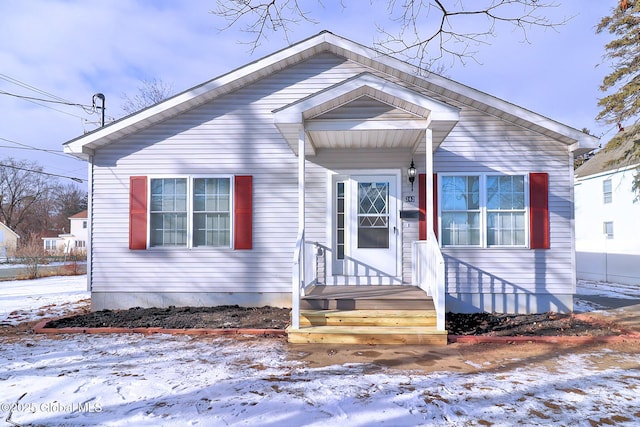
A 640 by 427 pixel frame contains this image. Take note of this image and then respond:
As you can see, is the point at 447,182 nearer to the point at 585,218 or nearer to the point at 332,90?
the point at 332,90

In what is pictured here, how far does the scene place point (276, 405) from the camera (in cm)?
319

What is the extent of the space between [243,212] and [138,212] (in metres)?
1.88

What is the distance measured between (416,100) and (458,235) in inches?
107

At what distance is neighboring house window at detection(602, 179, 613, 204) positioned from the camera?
15.5m

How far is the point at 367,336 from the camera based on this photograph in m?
5.07

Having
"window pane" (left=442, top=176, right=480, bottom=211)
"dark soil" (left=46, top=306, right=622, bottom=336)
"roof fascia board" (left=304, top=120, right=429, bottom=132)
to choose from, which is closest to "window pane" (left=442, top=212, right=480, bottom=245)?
"window pane" (left=442, top=176, right=480, bottom=211)

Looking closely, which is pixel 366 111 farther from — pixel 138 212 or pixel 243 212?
pixel 138 212

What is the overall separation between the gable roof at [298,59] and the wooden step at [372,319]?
3.68 m

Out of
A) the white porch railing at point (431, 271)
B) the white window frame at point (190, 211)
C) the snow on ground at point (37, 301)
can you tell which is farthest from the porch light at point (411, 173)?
the snow on ground at point (37, 301)

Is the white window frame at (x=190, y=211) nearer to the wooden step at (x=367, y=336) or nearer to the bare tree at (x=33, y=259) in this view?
the wooden step at (x=367, y=336)

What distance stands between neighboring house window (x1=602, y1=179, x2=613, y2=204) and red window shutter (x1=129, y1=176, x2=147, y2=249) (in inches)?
654

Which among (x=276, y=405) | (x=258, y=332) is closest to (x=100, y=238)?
(x=258, y=332)

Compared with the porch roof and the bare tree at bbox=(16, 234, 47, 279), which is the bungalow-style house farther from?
the bare tree at bbox=(16, 234, 47, 279)

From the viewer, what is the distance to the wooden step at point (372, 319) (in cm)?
541
